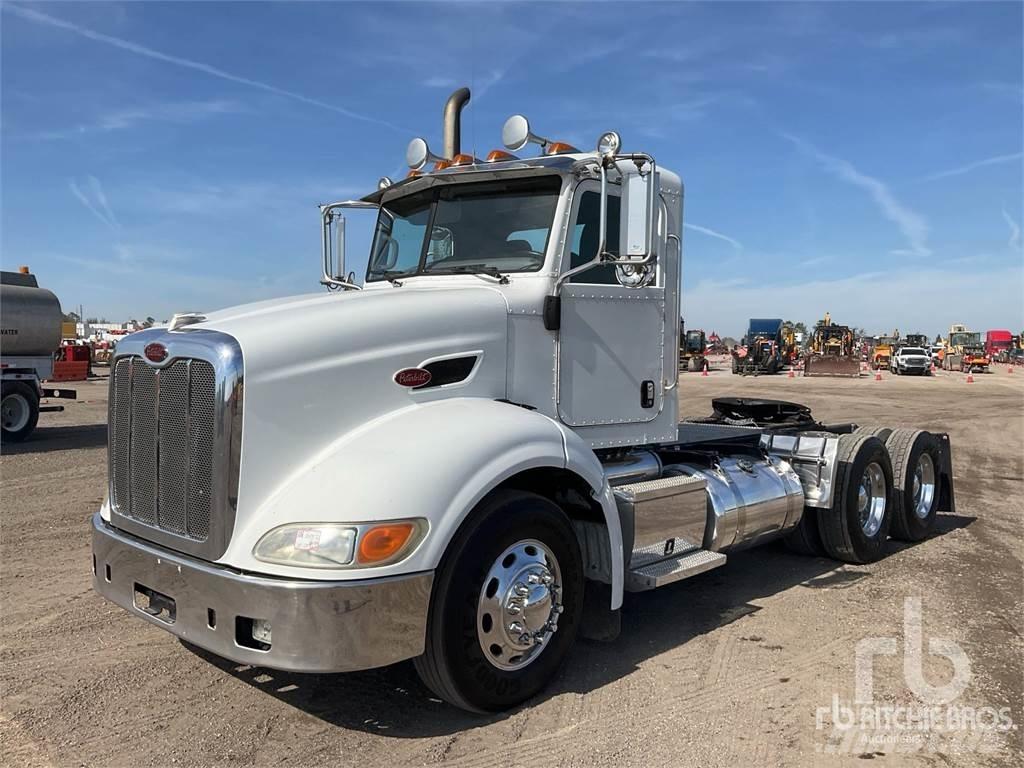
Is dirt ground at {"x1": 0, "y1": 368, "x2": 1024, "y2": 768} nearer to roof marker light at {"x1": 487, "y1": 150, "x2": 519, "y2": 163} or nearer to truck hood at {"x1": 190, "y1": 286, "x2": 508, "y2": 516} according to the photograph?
truck hood at {"x1": 190, "y1": 286, "x2": 508, "y2": 516}

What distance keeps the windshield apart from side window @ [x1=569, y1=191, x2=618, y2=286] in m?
0.17

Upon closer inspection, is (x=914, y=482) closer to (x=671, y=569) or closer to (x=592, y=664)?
(x=671, y=569)

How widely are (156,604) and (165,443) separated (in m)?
0.72

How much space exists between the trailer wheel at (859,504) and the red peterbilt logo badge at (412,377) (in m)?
3.94

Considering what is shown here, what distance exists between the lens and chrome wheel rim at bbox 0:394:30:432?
13.8m

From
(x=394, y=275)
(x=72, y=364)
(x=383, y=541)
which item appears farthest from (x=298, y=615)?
(x=72, y=364)

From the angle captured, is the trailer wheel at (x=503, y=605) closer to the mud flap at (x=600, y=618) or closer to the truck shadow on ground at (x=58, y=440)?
the mud flap at (x=600, y=618)

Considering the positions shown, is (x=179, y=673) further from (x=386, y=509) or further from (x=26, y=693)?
(x=386, y=509)

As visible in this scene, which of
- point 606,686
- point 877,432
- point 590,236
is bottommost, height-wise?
point 606,686

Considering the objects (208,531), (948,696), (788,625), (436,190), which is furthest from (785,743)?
(436,190)

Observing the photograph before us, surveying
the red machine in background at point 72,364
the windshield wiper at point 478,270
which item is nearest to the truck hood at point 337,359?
the windshield wiper at point 478,270

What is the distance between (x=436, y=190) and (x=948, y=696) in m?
3.93

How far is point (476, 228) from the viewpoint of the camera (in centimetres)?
479

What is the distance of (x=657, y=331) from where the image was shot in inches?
203
